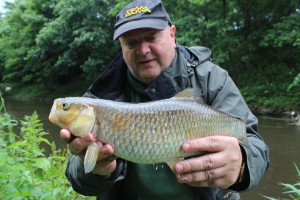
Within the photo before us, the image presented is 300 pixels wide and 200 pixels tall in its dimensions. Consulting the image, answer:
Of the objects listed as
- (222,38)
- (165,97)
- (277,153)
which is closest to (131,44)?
(165,97)

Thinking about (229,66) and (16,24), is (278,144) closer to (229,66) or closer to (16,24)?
(229,66)

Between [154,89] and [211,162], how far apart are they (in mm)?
688

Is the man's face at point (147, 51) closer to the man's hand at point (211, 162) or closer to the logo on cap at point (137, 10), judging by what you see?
the logo on cap at point (137, 10)

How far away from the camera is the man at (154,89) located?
212 cm

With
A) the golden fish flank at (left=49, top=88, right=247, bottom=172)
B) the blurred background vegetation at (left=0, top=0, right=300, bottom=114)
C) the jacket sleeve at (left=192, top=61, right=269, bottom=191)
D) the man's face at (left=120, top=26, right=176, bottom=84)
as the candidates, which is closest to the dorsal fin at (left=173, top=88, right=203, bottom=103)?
the golden fish flank at (left=49, top=88, right=247, bottom=172)

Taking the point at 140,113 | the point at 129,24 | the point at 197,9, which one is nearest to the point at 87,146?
the point at 140,113

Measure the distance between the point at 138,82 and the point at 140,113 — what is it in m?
0.60

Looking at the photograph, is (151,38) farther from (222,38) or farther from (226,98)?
(222,38)

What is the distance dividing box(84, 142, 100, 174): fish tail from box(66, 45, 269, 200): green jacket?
1.22 feet

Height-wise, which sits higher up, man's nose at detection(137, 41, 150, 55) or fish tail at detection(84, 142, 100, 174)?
man's nose at detection(137, 41, 150, 55)

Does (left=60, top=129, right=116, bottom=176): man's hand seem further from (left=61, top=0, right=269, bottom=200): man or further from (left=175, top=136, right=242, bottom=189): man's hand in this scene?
(left=175, top=136, right=242, bottom=189): man's hand

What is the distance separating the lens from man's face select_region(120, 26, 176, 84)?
86.3 inches

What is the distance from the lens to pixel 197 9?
16.6m

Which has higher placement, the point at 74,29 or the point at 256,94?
the point at 74,29
